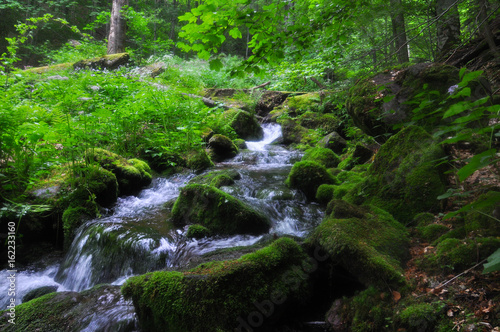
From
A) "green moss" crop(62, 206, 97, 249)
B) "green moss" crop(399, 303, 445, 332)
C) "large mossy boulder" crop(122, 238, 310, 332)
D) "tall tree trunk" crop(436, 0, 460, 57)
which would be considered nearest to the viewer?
"green moss" crop(399, 303, 445, 332)

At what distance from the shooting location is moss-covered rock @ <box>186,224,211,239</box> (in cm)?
434

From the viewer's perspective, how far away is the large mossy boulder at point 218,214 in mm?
4512

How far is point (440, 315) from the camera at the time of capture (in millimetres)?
1879

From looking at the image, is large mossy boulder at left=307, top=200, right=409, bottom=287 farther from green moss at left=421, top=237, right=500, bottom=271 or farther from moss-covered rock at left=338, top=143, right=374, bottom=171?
moss-covered rock at left=338, top=143, right=374, bottom=171

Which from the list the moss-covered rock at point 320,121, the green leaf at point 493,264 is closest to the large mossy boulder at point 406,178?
the green leaf at point 493,264

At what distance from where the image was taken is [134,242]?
4.09m

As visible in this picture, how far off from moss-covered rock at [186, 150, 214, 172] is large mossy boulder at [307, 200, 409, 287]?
4892mm

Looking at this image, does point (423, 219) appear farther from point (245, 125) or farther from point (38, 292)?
point (245, 125)

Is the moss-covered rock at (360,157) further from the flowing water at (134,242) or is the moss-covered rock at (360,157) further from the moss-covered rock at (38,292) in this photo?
the moss-covered rock at (38,292)

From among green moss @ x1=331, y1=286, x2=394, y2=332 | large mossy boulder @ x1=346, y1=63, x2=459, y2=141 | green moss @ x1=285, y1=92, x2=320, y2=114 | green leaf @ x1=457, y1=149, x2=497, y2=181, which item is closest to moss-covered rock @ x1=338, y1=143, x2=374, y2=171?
large mossy boulder @ x1=346, y1=63, x2=459, y2=141

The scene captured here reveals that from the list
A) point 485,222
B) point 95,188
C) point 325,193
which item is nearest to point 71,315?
point 95,188

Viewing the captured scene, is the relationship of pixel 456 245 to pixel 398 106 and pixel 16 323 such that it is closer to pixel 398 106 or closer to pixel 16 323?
pixel 398 106

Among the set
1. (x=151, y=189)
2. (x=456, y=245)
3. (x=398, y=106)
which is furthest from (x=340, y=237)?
(x=151, y=189)

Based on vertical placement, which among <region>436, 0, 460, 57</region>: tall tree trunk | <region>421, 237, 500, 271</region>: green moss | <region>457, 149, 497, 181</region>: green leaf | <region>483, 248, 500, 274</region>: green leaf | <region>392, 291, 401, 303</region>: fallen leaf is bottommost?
<region>392, 291, 401, 303</region>: fallen leaf
